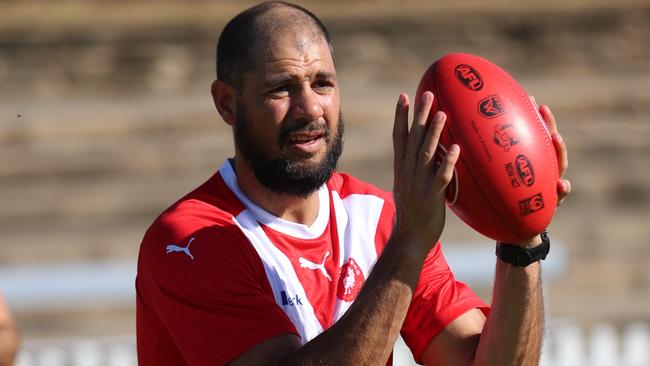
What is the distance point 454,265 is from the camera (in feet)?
25.7

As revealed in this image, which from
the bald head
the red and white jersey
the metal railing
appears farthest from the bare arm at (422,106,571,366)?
the metal railing

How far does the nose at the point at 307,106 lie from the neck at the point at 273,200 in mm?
295

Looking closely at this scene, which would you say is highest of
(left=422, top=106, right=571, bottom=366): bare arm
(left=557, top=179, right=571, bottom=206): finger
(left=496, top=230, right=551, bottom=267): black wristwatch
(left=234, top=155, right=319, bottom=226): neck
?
(left=557, top=179, right=571, bottom=206): finger

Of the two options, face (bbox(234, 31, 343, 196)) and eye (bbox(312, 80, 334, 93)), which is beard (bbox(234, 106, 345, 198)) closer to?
face (bbox(234, 31, 343, 196))

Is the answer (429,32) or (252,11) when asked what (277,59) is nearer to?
(252,11)

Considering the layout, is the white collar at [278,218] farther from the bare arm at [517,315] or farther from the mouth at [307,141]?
the bare arm at [517,315]

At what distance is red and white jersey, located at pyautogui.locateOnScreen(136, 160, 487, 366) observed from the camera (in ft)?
10.7

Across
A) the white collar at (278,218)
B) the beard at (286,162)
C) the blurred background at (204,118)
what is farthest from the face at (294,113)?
the blurred background at (204,118)

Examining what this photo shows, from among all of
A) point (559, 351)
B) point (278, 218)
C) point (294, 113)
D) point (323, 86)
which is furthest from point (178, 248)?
point (559, 351)

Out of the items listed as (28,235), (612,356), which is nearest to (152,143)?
(28,235)

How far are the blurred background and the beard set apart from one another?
6410 millimetres

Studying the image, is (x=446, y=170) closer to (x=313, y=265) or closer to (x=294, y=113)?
(x=294, y=113)

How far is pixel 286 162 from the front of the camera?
3.40 meters

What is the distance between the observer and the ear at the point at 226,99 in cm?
357
